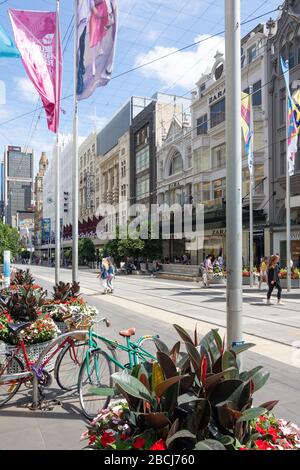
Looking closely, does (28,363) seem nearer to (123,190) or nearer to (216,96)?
(216,96)

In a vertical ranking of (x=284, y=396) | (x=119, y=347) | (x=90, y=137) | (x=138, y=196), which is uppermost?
(x=90, y=137)

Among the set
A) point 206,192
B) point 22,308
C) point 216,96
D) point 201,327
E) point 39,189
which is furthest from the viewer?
point 39,189

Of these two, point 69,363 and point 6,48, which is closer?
point 69,363

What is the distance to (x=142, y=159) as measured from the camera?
197ft

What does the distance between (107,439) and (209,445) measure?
0.64 m

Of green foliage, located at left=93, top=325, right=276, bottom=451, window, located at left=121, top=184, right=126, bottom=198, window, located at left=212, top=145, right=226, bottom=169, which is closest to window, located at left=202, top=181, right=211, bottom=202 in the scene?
window, located at left=212, top=145, right=226, bottom=169

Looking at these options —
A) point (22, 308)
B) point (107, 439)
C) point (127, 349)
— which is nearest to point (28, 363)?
point (127, 349)

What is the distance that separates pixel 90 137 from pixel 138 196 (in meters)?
33.6

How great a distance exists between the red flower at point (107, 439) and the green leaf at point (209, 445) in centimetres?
55

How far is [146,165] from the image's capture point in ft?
191

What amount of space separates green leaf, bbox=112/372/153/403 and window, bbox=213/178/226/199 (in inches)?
1454

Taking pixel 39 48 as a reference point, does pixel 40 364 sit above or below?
below

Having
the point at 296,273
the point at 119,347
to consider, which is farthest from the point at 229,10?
the point at 296,273
